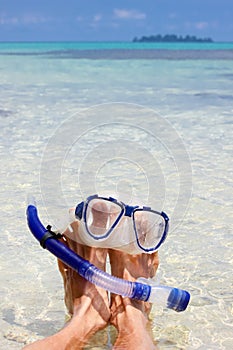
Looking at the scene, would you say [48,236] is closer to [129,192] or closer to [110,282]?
[110,282]

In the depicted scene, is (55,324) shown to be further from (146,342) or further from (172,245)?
(172,245)

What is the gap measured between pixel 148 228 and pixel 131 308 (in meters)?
0.26

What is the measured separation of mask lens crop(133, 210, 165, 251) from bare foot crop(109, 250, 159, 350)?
58 mm

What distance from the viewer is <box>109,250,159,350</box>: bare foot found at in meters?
1.72

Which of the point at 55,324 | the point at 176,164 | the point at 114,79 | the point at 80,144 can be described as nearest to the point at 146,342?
the point at 55,324

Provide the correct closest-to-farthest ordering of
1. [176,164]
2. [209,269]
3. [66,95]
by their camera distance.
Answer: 1. [209,269]
2. [176,164]
3. [66,95]

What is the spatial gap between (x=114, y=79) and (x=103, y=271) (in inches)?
472

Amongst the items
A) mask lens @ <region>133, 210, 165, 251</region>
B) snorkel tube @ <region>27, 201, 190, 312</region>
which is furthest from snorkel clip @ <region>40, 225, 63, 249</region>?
mask lens @ <region>133, 210, 165, 251</region>

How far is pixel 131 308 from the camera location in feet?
6.05

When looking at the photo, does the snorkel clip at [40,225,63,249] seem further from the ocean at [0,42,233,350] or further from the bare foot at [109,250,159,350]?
the bare foot at [109,250,159,350]

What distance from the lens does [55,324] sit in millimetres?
2043

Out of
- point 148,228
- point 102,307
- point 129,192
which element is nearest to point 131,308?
point 102,307

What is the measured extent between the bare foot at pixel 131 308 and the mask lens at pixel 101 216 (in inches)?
5.0

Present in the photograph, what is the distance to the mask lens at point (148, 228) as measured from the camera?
188 cm
